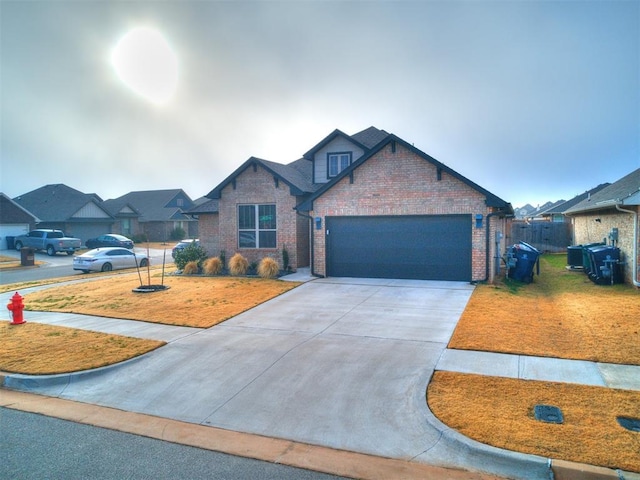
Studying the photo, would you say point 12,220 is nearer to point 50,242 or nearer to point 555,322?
point 50,242

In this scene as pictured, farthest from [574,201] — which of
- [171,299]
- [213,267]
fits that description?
[171,299]

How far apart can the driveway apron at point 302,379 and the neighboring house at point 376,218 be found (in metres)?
4.60

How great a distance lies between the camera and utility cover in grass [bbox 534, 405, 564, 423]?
5.26 m

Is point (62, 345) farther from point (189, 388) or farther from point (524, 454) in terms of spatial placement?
point (524, 454)

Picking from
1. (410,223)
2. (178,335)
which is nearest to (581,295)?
(410,223)

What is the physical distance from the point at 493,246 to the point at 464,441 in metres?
11.7

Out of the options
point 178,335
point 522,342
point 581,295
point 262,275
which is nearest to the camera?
point 522,342

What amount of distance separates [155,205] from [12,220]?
637 inches

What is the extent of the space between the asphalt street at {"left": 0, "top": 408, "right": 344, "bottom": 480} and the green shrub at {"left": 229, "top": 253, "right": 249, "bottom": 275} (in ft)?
43.2

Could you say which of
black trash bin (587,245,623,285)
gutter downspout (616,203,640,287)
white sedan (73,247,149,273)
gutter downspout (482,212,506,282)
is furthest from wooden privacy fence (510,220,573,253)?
white sedan (73,247,149,273)

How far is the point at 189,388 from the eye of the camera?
6.86m

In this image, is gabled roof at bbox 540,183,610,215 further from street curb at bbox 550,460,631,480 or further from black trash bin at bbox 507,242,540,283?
street curb at bbox 550,460,631,480

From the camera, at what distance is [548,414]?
5.40 metres

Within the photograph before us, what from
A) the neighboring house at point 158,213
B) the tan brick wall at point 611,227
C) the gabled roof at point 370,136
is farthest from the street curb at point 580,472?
the neighboring house at point 158,213
